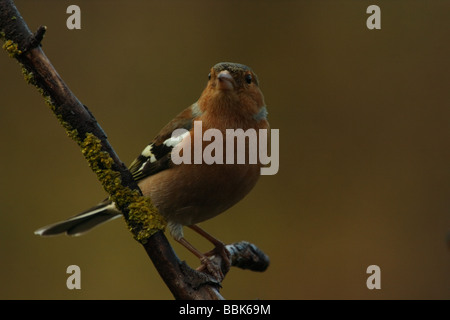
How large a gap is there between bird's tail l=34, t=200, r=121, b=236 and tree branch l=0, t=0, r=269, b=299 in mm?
950

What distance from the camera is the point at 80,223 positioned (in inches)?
106

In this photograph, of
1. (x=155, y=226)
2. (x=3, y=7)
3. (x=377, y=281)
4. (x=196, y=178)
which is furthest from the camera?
(x=377, y=281)

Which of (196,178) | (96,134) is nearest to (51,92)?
(96,134)

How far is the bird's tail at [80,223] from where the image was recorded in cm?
263

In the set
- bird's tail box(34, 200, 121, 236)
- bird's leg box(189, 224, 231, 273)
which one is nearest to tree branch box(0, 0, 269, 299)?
bird's leg box(189, 224, 231, 273)

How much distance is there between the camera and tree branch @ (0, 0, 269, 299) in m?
1.57

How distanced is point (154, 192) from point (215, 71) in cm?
63

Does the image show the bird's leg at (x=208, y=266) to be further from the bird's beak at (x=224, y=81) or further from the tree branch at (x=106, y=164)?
the bird's beak at (x=224, y=81)

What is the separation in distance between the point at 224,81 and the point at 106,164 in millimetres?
709

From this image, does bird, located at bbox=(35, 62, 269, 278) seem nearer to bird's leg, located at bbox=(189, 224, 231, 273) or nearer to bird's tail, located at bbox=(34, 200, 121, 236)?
bird's leg, located at bbox=(189, 224, 231, 273)

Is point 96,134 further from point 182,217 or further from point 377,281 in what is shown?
point 377,281

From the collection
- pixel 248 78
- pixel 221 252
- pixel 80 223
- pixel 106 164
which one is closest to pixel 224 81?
pixel 248 78

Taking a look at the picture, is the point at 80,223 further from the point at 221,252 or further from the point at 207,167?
the point at 207,167

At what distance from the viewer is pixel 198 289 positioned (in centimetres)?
173
